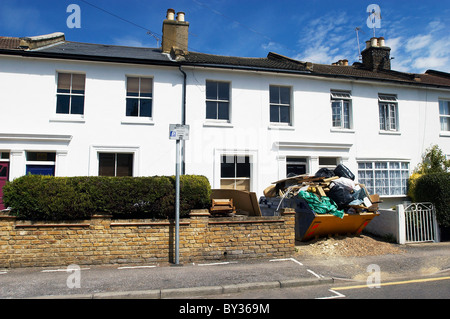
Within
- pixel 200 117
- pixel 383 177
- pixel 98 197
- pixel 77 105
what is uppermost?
pixel 77 105

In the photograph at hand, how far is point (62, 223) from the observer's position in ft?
22.7

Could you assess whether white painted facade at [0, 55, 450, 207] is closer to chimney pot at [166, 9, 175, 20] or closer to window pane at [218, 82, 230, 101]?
window pane at [218, 82, 230, 101]

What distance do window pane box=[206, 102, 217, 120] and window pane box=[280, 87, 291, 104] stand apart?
2.98 m

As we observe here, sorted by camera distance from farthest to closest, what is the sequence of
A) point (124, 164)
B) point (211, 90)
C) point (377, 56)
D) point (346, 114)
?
point (377, 56) → point (346, 114) → point (211, 90) → point (124, 164)

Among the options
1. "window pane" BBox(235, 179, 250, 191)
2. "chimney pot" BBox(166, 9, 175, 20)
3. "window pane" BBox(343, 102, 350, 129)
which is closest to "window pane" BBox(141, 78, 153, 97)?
"chimney pot" BBox(166, 9, 175, 20)

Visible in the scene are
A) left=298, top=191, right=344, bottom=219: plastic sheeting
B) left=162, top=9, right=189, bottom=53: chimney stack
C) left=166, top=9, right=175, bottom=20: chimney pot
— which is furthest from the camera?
left=166, top=9, right=175, bottom=20: chimney pot

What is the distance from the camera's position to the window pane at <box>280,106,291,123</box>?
1289cm

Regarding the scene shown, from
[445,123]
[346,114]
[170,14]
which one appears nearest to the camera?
[346,114]

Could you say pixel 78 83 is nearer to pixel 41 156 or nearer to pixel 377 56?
pixel 41 156

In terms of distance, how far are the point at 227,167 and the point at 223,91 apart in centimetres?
315

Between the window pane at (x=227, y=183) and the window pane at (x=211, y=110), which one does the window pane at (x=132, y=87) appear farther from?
the window pane at (x=227, y=183)

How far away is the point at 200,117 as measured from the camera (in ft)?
38.8

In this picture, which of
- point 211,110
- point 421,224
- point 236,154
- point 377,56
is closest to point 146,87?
point 211,110

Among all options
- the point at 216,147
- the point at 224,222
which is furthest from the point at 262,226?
the point at 216,147
